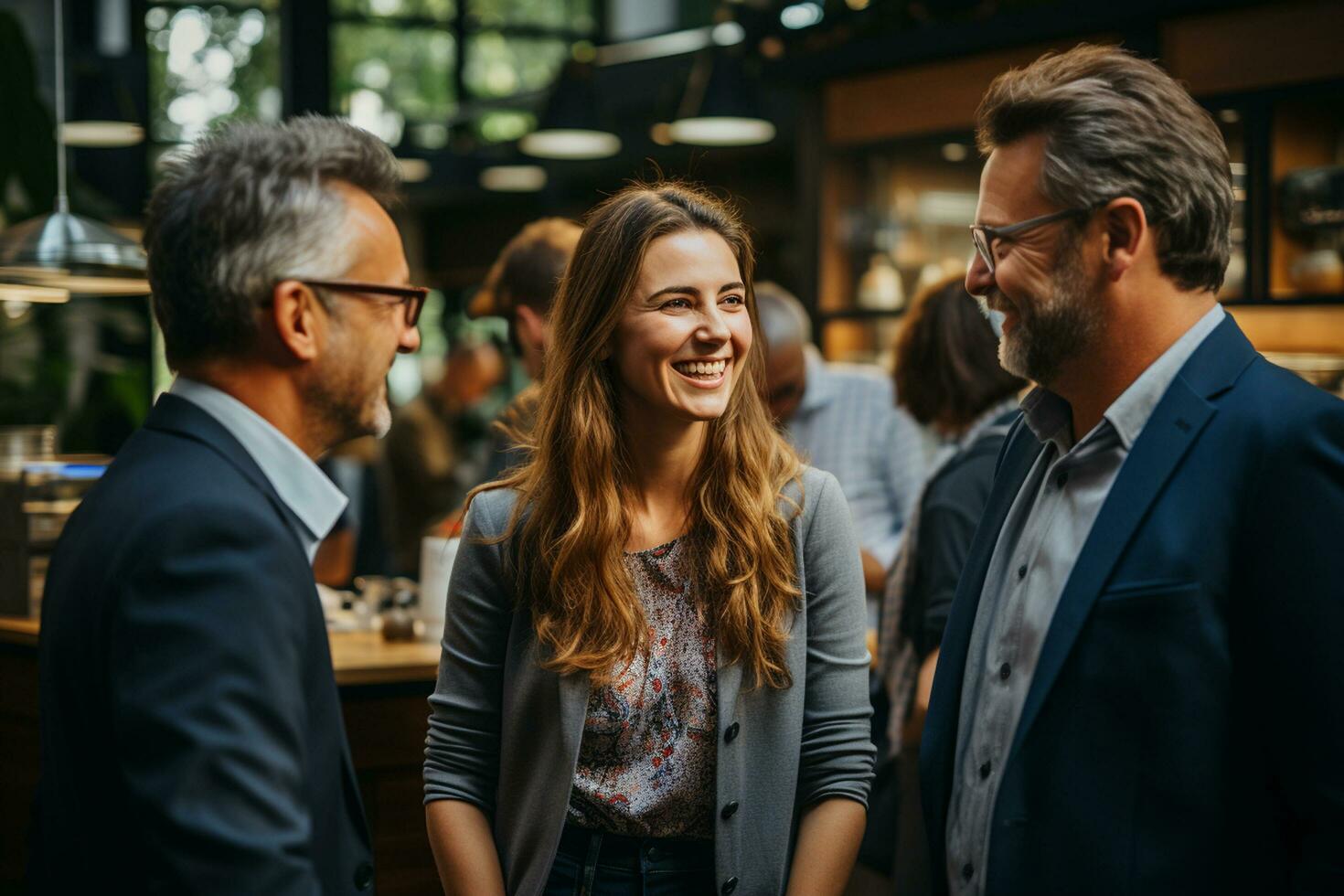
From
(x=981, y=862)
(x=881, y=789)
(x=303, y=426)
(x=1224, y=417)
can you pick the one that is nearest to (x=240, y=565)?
(x=303, y=426)

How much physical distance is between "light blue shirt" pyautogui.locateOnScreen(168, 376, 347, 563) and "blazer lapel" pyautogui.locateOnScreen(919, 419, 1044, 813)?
0.81 m

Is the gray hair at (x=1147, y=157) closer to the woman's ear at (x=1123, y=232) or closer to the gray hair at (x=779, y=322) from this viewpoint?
the woman's ear at (x=1123, y=232)

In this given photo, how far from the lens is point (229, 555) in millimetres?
1278

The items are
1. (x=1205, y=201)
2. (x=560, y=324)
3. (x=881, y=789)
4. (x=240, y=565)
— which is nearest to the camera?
(x=240, y=565)

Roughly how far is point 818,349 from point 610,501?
198 inches

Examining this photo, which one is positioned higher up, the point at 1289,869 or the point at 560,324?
the point at 560,324

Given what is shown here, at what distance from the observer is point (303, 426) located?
4.86 feet

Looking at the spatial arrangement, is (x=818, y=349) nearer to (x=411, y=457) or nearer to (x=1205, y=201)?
(x=411, y=457)

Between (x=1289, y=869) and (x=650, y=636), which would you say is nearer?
(x=1289, y=869)

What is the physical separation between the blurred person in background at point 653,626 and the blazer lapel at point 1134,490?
1.60 feet

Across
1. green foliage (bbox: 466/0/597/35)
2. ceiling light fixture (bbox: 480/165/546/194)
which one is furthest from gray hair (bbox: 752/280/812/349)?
green foliage (bbox: 466/0/597/35)

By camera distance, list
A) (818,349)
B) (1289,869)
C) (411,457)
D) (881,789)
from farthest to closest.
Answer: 1. (411,457)
2. (818,349)
3. (881,789)
4. (1289,869)

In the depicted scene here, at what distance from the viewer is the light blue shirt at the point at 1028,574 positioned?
155 cm

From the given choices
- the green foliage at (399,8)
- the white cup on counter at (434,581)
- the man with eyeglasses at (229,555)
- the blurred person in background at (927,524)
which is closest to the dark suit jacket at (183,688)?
the man with eyeglasses at (229,555)
